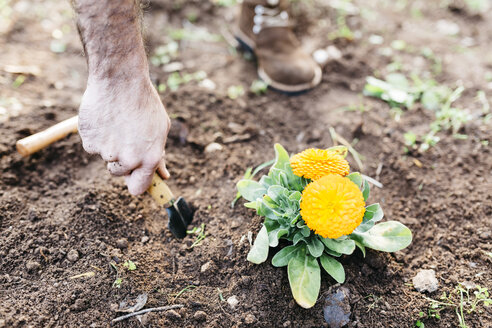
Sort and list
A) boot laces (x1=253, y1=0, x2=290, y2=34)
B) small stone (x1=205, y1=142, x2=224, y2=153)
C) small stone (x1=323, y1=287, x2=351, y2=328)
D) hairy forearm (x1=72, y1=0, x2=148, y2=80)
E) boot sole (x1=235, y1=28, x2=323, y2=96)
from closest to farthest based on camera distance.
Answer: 1. hairy forearm (x1=72, y1=0, x2=148, y2=80)
2. small stone (x1=323, y1=287, x2=351, y2=328)
3. small stone (x1=205, y1=142, x2=224, y2=153)
4. boot sole (x1=235, y1=28, x2=323, y2=96)
5. boot laces (x1=253, y1=0, x2=290, y2=34)

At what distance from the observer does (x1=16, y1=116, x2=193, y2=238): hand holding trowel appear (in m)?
1.95

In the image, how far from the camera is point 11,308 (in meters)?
1.68

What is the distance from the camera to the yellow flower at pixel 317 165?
A: 5.44 ft

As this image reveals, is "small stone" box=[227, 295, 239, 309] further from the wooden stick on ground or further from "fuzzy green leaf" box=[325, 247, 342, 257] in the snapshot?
"fuzzy green leaf" box=[325, 247, 342, 257]

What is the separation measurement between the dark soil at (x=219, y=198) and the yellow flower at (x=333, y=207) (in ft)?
1.47

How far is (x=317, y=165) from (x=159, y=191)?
83cm

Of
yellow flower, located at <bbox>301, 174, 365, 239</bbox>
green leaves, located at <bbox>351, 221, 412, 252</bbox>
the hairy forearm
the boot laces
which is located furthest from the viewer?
the boot laces

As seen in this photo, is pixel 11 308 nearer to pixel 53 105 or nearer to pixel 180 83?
pixel 53 105

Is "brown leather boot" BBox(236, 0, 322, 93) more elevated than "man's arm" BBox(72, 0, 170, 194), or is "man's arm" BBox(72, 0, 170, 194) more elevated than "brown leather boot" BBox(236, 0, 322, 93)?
"man's arm" BBox(72, 0, 170, 194)

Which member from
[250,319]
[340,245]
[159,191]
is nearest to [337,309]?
[340,245]

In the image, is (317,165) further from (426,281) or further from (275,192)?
(426,281)

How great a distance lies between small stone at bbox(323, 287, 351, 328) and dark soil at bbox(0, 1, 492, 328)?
4 cm

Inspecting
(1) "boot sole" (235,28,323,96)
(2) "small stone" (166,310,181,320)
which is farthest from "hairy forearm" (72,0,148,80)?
(1) "boot sole" (235,28,323,96)

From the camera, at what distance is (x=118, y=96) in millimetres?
1679
